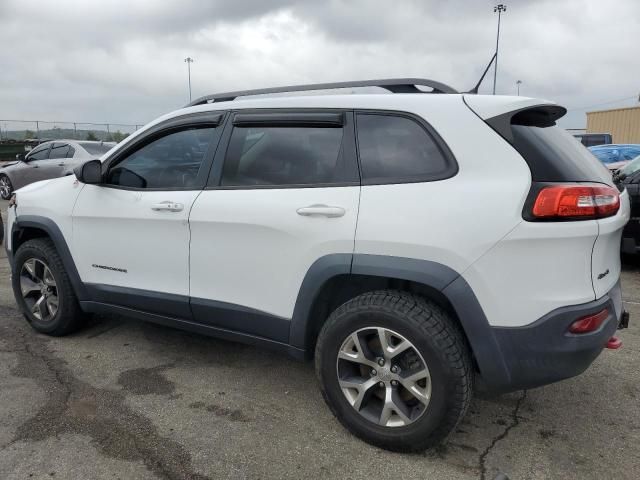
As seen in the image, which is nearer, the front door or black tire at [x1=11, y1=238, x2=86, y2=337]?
the front door

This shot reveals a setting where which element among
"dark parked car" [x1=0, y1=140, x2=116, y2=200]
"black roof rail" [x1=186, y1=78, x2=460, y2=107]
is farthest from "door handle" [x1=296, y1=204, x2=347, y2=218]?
"dark parked car" [x1=0, y1=140, x2=116, y2=200]

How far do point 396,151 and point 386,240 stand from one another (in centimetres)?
46

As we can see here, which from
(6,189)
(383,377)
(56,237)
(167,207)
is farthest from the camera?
(6,189)

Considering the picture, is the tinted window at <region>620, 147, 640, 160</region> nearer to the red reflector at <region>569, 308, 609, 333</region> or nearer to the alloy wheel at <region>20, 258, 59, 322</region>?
the red reflector at <region>569, 308, 609, 333</region>

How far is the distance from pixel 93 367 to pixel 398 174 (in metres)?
2.46

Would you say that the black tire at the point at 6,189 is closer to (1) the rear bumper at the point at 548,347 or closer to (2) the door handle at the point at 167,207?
(2) the door handle at the point at 167,207

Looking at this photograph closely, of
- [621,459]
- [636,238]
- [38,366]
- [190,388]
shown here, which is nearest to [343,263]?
[190,388]

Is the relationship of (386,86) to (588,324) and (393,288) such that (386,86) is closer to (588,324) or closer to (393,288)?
(393,288)

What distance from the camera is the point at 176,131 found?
3344 millimetres

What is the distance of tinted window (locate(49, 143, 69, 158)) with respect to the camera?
1224cm

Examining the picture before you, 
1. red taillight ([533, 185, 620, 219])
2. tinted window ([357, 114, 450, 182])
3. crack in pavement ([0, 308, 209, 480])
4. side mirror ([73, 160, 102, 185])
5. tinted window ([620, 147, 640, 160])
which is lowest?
crack in pavement ([0, 308, 209, 480])

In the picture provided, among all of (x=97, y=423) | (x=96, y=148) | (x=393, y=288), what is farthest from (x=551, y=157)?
(x=96, y=148)

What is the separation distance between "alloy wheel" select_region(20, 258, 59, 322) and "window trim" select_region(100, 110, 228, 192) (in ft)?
3.24

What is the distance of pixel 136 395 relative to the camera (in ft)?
10.3
